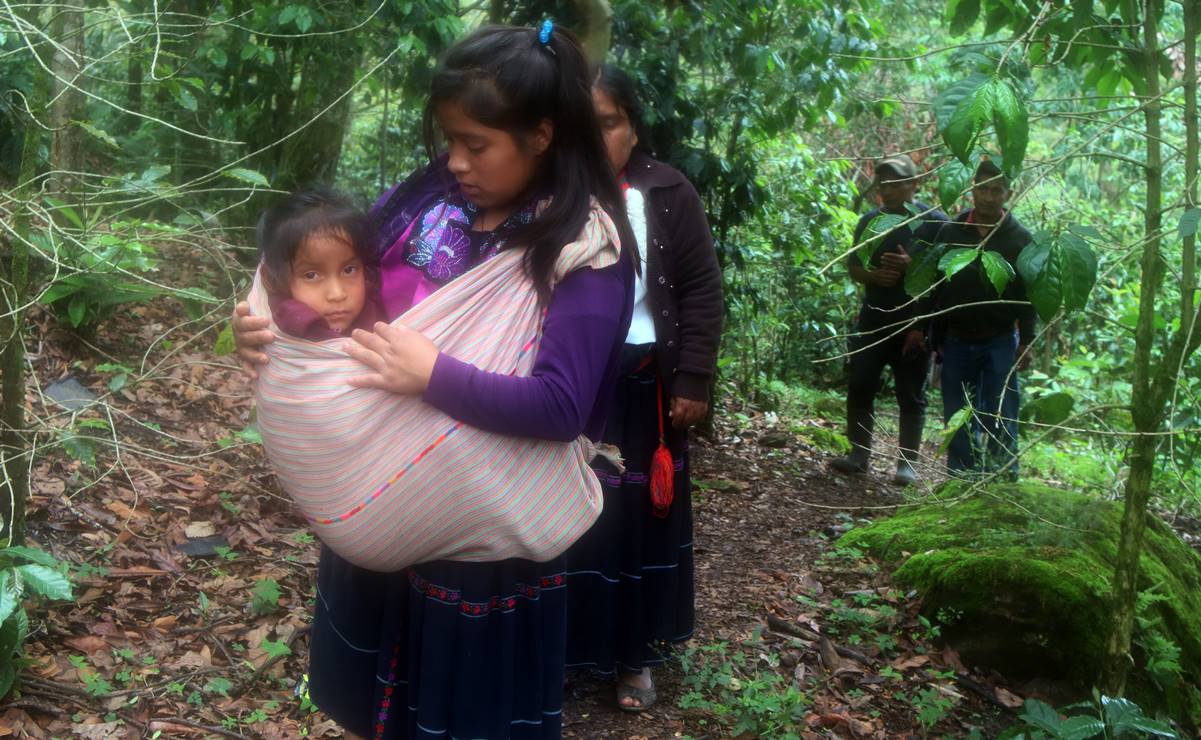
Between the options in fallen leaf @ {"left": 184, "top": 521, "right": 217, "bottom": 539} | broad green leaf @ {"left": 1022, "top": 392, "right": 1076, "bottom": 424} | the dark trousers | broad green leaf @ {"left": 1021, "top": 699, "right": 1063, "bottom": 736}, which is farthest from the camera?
the dark trousers

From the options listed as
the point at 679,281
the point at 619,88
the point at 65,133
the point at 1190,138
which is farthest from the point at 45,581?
the point at 65,133

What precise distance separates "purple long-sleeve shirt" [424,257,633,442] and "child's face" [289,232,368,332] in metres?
0.33

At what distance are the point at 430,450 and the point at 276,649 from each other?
1.66m

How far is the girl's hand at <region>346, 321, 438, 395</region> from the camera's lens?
1.73m

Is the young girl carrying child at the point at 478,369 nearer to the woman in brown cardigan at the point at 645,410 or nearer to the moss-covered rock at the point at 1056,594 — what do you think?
the woman in brown cardigan at the point at 645,410

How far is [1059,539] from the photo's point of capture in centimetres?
386

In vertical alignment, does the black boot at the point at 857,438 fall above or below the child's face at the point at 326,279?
below

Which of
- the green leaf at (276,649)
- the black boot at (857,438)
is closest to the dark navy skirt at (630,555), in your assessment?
the green leaf at (276,649)

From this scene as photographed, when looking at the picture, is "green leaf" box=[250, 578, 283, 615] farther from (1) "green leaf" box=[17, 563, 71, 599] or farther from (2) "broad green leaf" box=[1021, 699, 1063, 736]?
(2) "broad green leaf" box=[1021, 699, 1063, 736]

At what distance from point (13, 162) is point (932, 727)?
A: 186 inches

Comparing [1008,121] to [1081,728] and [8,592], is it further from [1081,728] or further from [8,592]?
[8,592]

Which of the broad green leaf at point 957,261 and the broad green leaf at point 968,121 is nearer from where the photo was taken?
the broad green leaf at point 968,121

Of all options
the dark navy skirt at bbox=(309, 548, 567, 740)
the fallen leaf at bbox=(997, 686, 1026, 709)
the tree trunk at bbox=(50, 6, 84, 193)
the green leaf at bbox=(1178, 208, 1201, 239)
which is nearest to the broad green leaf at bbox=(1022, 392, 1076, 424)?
the green leaf at bbox=(1178, 208, 1201, 239)

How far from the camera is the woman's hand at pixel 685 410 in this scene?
10.2 feet
